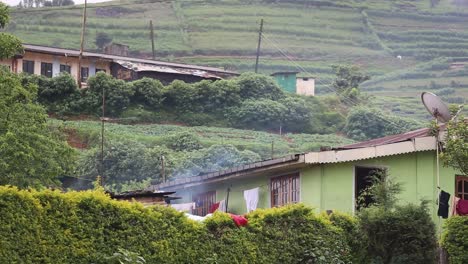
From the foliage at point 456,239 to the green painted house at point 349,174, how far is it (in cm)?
132

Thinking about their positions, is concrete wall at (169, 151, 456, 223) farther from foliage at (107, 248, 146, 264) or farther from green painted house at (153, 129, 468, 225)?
foliage at (107, 248, 146, 264)

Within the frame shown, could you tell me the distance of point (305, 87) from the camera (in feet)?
237

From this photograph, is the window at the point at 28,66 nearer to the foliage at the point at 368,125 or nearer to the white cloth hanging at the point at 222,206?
the foliage at the point at 368,125

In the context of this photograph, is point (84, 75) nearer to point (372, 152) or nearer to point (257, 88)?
point (257, 88)

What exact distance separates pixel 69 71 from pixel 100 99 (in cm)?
551

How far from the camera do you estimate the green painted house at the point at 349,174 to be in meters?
21.0

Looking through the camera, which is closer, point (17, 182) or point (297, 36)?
point (17, 182)

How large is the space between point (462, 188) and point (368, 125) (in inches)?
1693

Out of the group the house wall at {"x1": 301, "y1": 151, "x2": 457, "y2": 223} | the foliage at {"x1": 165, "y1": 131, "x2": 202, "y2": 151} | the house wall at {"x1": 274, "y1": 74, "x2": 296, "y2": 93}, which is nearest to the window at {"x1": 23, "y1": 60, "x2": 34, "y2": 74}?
the foliage at {"x1": 165, "y1": 131, "x2": 202, "y2": 151}

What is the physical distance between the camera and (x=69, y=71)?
6247 centimetres

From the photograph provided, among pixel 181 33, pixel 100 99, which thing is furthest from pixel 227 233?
pixel 181 33

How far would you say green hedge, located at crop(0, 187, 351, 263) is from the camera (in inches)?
529

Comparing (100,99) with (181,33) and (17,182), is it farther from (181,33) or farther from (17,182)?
(181,33)

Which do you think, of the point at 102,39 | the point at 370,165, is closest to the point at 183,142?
the point at 370,165
